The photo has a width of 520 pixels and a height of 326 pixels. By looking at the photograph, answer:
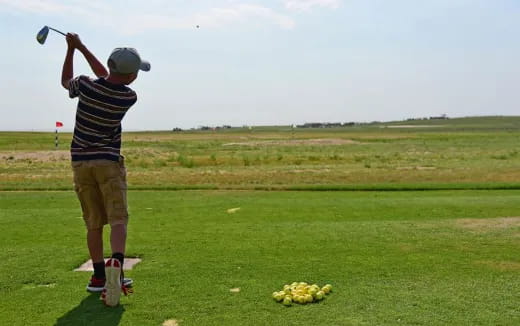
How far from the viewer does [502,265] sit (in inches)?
256

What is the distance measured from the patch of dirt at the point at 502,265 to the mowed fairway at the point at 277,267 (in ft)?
0.08

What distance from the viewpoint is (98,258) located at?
562 centimetres

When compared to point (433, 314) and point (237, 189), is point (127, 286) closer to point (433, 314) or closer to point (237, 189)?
point (433, 314)

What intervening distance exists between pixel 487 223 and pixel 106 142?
7.22m

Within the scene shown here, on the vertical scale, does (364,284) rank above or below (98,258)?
below

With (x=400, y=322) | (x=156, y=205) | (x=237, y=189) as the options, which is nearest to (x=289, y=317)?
(x=400, y=322)

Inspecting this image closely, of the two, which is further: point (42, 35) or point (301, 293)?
point (42, 35)

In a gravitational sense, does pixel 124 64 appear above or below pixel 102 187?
above

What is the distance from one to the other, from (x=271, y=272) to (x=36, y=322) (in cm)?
255

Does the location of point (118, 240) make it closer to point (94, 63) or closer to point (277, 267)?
point (94, 63)

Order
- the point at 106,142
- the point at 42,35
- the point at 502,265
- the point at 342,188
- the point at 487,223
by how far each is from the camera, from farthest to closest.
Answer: the point at 342,188 < the point at 487,223 < the point at 502,265 < the point at 42,35 < the point at 106,142

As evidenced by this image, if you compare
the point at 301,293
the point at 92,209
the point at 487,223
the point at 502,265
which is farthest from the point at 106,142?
the point at 487,223

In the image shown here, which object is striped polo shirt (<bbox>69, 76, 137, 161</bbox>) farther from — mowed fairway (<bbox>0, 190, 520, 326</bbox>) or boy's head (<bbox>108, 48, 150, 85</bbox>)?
mowed fairway (<bbox>0, 190, 520, 326</bbox>)

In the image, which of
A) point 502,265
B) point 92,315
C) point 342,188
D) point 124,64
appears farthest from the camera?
point 342,188
